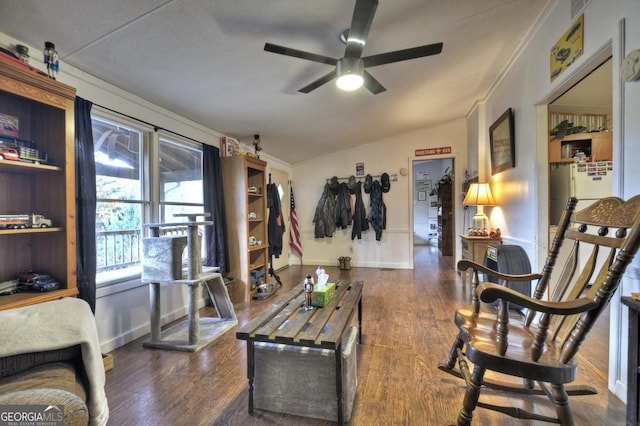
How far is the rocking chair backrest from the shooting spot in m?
1.03

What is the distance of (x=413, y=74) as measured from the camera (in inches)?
110

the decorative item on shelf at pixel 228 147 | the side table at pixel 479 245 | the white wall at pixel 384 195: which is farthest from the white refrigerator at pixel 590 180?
the decorative item on shelf at pixel 228 147

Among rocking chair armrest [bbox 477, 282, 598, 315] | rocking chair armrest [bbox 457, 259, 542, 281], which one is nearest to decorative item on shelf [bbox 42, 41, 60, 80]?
rocking chair armrest [bbox 477, 282, 598, 315]

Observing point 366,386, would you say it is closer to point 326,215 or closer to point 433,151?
point 326,215

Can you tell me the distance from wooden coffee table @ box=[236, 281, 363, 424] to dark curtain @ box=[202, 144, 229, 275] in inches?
63.7

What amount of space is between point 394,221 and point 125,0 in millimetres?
4594

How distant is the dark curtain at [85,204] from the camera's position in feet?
6.13

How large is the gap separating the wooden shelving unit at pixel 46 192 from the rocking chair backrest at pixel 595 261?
2448mm

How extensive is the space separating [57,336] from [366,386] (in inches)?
61.5

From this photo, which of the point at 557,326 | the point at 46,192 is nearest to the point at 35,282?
the point at 46,192

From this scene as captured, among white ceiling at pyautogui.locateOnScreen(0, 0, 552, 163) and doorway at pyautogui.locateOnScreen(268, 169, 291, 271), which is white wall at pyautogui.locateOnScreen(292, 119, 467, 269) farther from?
white ceiling at pyautogui.locateOnScreen(0, 0, 552, 163)

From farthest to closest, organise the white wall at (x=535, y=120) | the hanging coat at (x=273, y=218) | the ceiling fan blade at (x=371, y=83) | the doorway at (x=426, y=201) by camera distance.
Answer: the doorway at (x=426, y=201) → the hanging coat at (x=273, y=218) → the ceiling fan blade at (x=371, y=83) → the white wall at (x=535, y=120)

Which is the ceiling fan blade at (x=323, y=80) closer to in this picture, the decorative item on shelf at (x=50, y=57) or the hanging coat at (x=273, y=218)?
the decorative item on shelf at (x=50, y=57)

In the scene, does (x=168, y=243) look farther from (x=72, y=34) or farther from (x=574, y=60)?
(x=574, y=60)
